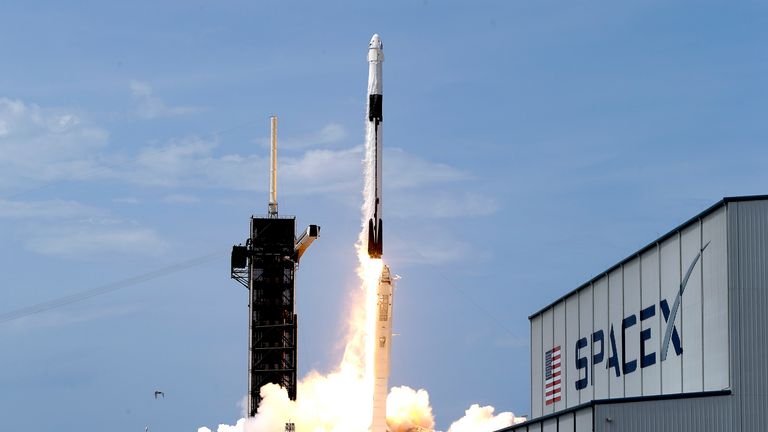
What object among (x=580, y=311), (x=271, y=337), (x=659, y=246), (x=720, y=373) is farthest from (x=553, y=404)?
(x=271, y=337)

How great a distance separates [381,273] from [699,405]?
32249 millimetres

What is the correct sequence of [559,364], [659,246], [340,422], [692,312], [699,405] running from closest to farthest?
[699,405] → [692,312] → [659,246] → [559,364] → [340,422]

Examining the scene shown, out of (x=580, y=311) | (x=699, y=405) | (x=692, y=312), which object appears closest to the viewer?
(x=699, y=405)

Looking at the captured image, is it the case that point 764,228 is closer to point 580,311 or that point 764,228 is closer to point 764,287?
point 764,287

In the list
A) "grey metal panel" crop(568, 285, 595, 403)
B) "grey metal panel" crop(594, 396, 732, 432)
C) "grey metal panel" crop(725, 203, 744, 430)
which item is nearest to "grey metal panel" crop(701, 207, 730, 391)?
"grey metal panel" crop(725, 203, 744, 430)

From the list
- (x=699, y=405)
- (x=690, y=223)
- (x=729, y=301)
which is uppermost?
(x=690, y=223)

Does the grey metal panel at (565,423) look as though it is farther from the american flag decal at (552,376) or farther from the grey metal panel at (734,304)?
the american flag decal at (552,376)

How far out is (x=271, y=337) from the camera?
12012 centimetres

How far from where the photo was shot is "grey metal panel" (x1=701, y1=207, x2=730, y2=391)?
175 feet

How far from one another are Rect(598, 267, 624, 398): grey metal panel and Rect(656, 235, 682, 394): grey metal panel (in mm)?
5683

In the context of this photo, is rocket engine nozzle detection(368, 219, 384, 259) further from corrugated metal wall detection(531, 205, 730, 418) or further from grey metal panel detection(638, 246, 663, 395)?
grey metal panel detection(638, 246, 663, 395)

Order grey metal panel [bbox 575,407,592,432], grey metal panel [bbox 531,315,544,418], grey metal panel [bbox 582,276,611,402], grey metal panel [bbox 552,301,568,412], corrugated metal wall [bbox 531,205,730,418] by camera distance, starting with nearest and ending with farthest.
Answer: grey metal panel [bbox 575,407,592,432] < corrugated metal wall [bbox 531,205,730,418] < grey metal panel [bbox 582,276,611,402] < grey metal panel [bbox 552,301,568,412] < grey metal panel [bbox 531,315,544,418]

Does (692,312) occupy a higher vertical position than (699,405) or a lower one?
higher

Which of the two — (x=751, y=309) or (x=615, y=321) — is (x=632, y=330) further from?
(x=751, y=309)
